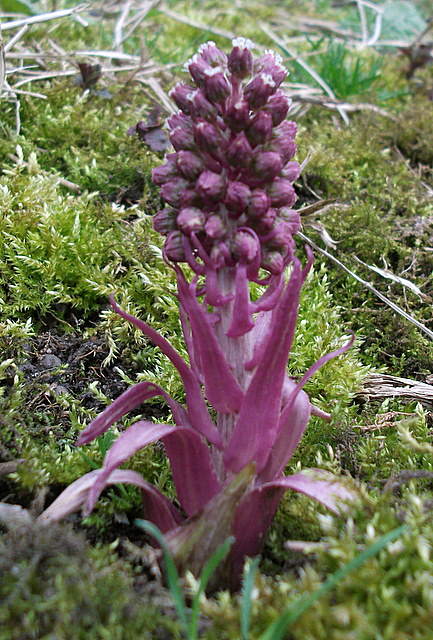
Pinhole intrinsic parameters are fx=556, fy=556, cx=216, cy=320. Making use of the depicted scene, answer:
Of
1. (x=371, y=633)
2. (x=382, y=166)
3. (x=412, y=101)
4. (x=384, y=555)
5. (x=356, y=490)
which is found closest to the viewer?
(x=371, y=633)

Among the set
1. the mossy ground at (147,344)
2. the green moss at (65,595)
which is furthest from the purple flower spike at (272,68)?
the green moss at (65,595)

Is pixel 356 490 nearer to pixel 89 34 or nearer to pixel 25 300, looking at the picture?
pixel 25 300

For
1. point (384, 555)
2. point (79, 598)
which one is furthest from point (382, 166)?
point (79, 598)

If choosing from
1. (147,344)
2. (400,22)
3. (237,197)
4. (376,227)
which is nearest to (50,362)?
(147,344)

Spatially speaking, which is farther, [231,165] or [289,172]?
[289,172]

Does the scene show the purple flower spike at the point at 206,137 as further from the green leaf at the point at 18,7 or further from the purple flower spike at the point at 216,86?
the green leaf at the point at 18,7

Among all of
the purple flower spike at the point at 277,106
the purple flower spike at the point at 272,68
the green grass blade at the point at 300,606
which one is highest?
the purple flower spike at the point at 272,68

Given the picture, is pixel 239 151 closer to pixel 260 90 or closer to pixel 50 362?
pixel 260 90
